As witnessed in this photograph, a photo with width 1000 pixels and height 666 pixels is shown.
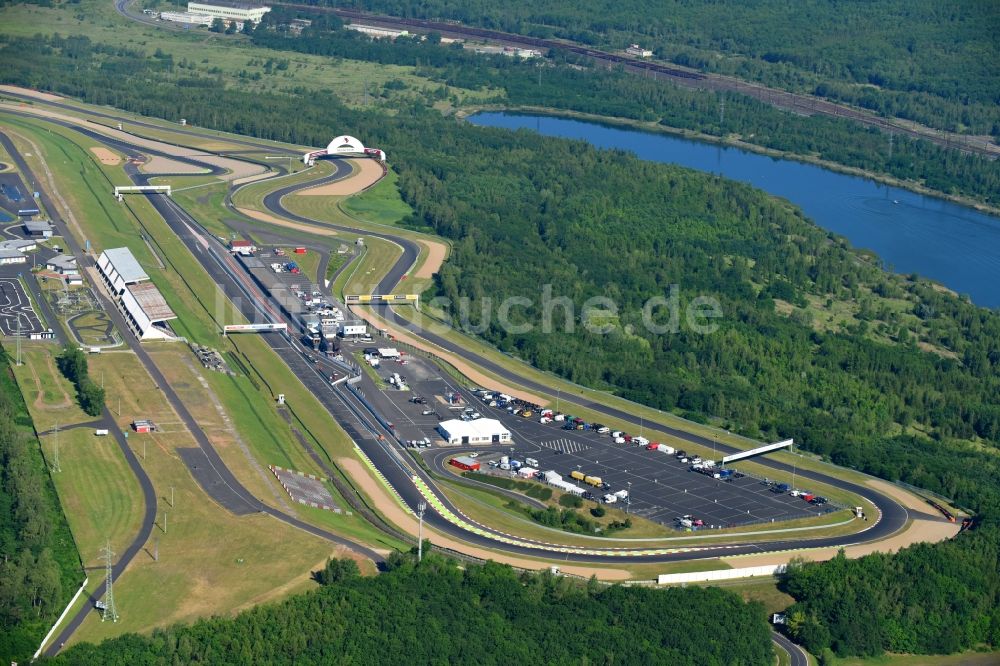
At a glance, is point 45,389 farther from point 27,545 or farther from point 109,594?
point 109,594

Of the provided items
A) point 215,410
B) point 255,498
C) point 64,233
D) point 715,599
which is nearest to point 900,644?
point 715,599

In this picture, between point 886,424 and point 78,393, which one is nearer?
point 78,393

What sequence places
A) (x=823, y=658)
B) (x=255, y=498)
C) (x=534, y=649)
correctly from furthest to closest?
(x=255, y=498) < (x=823, y=658) < (x=534, y=649)

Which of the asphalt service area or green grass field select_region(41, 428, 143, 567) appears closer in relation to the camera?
green grass field select_region(41, 428, 143, 567)

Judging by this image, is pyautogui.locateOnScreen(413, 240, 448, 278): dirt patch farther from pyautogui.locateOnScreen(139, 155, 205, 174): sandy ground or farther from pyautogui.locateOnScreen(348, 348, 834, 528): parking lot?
pyautogui.locateOnScreen(139, 155, 205, 174): sandy ground

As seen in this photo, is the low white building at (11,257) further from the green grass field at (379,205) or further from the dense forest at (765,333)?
the green grass field at (379,205)

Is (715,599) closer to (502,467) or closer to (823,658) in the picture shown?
(823,658)

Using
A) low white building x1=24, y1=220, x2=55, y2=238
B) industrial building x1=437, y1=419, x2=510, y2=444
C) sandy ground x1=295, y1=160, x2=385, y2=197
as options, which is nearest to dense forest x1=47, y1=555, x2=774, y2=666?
industrial building x1=437, y1=419, x2=510, y2=444

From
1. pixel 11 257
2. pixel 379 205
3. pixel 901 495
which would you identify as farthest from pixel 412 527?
pixel 379 205
